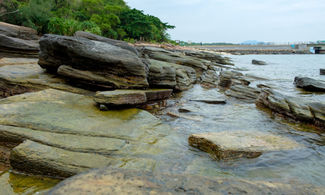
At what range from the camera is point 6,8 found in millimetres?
26781

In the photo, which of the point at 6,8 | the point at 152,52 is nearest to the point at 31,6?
the point at 6,8

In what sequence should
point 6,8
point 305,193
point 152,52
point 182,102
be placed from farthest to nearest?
point 6,8
point 152,52
point 182,102
point 305,193

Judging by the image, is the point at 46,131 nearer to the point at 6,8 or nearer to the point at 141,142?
the point at 141,142

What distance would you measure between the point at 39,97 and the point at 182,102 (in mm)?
5162

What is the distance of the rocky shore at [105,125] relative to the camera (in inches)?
101

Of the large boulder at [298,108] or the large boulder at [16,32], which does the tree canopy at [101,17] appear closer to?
the large boulder at [16,32]

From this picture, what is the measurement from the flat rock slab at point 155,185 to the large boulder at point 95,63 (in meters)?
4.79

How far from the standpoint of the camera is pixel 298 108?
671 cm

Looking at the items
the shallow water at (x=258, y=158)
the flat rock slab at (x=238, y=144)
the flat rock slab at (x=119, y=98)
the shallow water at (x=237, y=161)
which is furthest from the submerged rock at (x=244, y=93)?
the flat rock slab at (x=119, y=98)

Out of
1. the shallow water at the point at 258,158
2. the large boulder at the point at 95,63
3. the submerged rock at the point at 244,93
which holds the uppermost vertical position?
the large boulder at the point at 95,63

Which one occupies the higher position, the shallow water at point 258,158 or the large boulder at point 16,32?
the large boulder at point 16,32

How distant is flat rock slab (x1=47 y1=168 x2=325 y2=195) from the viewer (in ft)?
7.01

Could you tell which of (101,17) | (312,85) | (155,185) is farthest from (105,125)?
(101,17)

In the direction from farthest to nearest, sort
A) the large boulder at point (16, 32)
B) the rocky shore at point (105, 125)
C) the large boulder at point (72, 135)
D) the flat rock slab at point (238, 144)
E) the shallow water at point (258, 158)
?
the large boulder at point (16, 32)
the flat rock slab at point (238, 144)
the shallow water at point (258, 158)
the large boulder at point (72, 135)
the rocky shore at point (105, 125)
